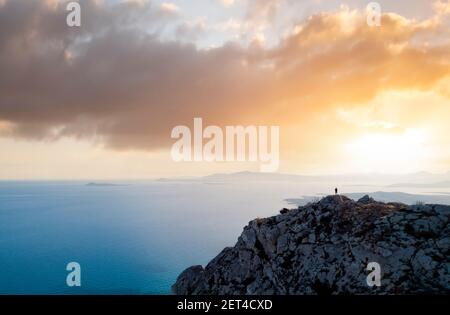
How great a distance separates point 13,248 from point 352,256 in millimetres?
193391

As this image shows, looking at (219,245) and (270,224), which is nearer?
(270,224)

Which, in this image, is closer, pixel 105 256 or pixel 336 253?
pixel 336 253

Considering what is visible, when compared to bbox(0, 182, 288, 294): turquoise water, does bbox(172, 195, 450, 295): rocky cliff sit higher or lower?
higher

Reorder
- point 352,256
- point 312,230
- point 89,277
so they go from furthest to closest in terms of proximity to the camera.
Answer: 1. point 89,277
2. point 312,230
3. point 352,256

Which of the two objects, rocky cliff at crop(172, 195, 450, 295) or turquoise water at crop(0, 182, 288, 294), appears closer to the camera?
rocky cliff at crop(172, 195, 450, 295)

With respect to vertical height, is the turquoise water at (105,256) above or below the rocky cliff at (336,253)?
below

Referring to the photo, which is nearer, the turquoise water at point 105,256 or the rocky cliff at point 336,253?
the rocky cliff at point 336,253

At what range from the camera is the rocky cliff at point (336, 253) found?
15352 millimetres

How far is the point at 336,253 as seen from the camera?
17.6m

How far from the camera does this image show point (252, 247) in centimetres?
2156

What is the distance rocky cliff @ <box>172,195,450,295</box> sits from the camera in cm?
1535
